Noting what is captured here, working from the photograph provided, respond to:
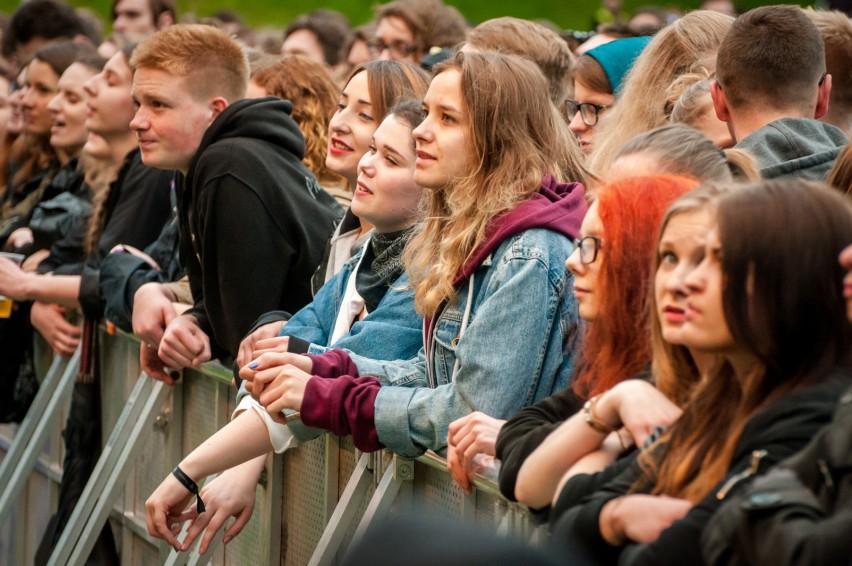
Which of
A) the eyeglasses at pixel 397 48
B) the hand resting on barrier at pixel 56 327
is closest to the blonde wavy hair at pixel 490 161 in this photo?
the hand resting on barrier at pixel 56 327

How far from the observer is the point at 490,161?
3869 millimetres

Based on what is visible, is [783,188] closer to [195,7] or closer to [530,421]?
[530,421]

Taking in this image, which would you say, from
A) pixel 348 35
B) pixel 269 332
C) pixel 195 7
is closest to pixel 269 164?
pixel 269 332

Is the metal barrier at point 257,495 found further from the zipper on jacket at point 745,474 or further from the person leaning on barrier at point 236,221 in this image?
the zipper on jacket at point 745,474

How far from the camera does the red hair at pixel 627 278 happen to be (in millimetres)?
3004

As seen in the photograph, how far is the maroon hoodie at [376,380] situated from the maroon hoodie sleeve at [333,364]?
0.04 meters

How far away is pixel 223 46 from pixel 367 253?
1843 mm

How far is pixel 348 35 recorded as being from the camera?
35.5 feet

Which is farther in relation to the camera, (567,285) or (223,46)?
(223,46)

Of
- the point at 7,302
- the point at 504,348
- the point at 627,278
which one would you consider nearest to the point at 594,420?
the point at 627,278

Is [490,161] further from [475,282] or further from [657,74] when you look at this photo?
[657,74]

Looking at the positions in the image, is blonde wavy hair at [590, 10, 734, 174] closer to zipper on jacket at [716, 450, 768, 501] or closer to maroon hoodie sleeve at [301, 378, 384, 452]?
maroon hoodie sleeve at [301, 378, 384, 452]

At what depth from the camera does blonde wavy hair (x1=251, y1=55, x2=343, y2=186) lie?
248 inches

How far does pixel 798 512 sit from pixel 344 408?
175 centimetres
